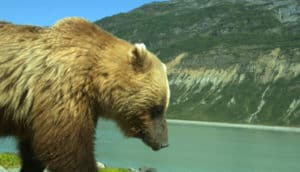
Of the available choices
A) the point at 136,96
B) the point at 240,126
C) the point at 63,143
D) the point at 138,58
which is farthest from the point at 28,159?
the point at 240,126

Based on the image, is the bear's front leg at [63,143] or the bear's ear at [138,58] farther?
the bear's ear at [138,58]

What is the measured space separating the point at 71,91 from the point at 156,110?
2.74 ft

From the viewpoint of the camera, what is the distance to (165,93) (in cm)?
547

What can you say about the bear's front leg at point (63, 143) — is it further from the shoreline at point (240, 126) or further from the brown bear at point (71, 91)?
the shoreline at point (240, 126)

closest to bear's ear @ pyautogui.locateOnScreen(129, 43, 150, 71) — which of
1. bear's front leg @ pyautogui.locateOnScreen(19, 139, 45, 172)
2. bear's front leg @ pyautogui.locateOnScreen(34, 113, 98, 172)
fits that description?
bear's front leg @ pyautogui.locateOnScreen(34, 113, 98, 172)

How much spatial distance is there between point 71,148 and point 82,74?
2.33 ft

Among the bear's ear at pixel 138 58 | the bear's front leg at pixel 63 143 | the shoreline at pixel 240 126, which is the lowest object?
the shoreline at pixel 240 126

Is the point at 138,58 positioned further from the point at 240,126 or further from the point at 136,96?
the point at 240,126

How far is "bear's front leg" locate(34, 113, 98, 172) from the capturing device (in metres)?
4.86

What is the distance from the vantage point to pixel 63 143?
4859 millimetres

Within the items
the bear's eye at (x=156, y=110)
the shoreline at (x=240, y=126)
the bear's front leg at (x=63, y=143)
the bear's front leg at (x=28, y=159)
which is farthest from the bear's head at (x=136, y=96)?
the shoreline at (x=240, y=126)

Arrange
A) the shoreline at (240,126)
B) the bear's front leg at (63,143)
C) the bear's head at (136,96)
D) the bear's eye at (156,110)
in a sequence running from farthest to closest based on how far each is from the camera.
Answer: the shoreline at (240,126)
the bear's eye at (156,110)
the bear's head at (136,96)
the bear's front leg at (63,143)

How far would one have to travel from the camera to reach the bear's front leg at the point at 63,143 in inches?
191

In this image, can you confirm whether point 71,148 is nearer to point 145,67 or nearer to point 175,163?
point 145,67
